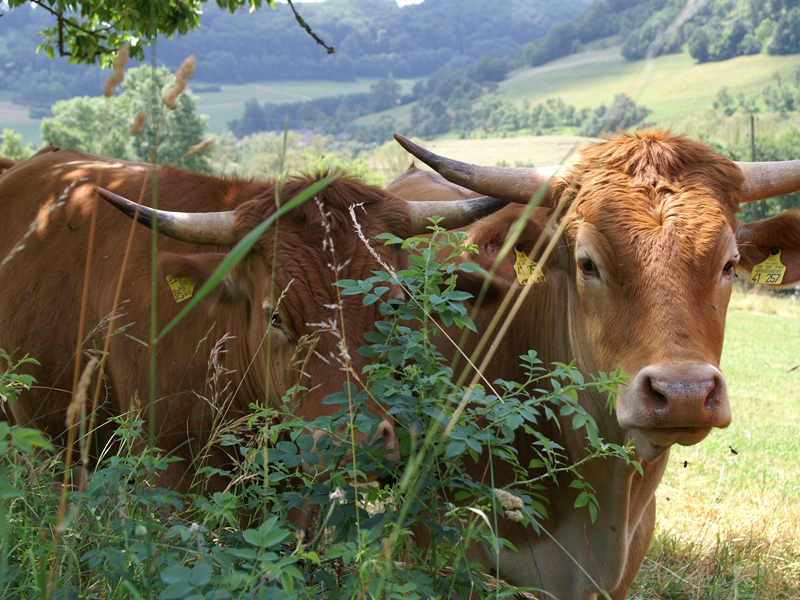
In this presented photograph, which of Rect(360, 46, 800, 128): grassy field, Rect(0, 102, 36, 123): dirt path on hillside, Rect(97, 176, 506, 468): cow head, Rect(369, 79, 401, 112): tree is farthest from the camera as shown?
Rect(369, 79, 401, 112): tree

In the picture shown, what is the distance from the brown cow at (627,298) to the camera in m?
2.30

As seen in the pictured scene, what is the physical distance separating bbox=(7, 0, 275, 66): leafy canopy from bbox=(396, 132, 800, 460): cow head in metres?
4.83

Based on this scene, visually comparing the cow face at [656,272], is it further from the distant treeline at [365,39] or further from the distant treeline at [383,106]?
the distant treeline at [365,39]

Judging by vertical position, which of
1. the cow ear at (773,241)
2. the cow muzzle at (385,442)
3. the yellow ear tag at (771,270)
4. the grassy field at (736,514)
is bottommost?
the grassy field at (736,514)

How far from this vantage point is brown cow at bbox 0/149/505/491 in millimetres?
2791

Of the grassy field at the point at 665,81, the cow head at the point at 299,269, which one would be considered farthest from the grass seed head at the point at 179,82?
the grassy field at the point at 665,81

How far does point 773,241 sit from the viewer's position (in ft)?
10.6

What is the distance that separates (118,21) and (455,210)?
17.6 ft

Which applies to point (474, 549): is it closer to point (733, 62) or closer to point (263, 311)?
point (263, 311)

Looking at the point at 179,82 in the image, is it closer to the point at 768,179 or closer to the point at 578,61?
the point at 768,179

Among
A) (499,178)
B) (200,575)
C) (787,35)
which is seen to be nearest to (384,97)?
(787,35)

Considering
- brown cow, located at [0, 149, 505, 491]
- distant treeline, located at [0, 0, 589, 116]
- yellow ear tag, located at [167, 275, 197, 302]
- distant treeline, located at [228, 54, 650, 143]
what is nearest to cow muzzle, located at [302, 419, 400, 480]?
brown cow, located at [0, 149, 505, 491]

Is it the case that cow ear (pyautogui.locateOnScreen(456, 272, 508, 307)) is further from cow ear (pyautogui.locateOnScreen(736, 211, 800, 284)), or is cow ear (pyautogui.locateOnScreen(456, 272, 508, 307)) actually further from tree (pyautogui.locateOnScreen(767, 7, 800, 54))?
tree (pyautogui.locateOnScreen(767, 7, 800, 54))

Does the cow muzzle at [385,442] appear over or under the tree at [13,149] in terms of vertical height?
under
